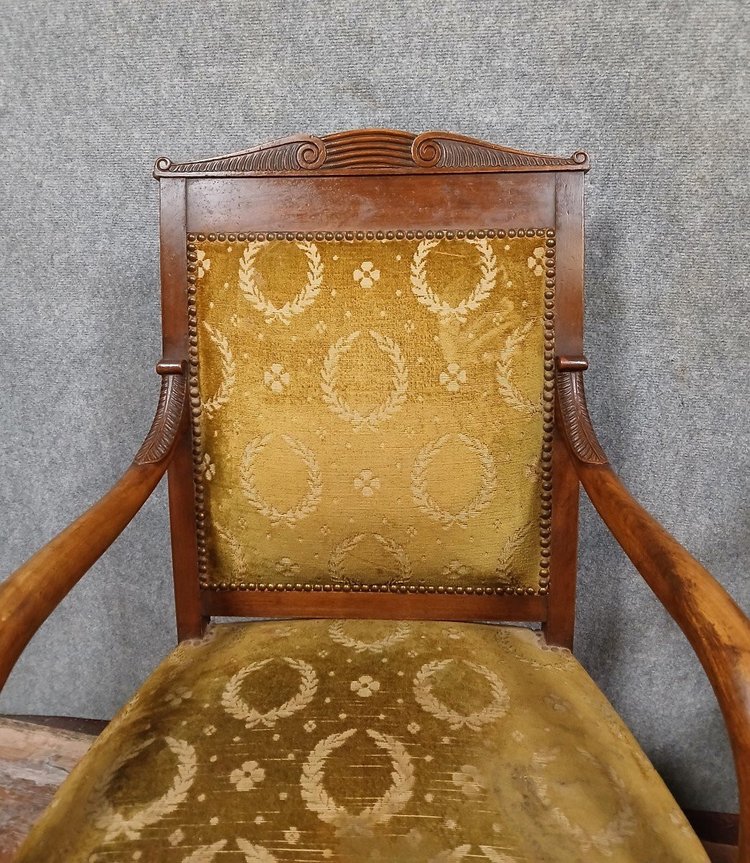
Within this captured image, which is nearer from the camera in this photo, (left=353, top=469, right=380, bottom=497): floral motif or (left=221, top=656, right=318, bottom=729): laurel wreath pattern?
(left=221, top=656, right=318, bottom=729): laurel wreath pattern

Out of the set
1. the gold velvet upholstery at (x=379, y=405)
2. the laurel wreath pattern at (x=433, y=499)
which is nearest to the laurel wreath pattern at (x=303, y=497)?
the gold velvet upholstery at (x=379, y=405)

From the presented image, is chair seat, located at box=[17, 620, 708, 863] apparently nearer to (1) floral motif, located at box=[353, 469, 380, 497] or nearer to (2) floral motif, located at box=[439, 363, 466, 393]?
(1) floral motif, located at box=[353, 469, 380, 497]

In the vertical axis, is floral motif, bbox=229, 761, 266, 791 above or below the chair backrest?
below

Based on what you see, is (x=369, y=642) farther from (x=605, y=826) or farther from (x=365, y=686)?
(x=605, y=826)

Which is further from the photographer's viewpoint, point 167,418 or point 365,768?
point 167,418

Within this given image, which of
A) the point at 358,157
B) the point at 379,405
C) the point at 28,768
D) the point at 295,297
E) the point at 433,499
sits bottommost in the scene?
the point at 28,768

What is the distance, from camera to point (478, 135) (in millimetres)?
922

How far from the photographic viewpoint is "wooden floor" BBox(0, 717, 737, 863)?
0.92m

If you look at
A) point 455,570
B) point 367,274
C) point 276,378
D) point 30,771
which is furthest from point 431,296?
point 30,771

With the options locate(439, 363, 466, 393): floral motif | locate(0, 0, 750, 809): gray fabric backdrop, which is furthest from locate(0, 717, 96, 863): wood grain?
locate(439, 363, 466, 393): floral motif

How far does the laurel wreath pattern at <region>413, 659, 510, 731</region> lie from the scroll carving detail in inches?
13.8

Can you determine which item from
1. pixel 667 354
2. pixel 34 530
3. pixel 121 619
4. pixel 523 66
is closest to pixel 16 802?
pixel 121 619

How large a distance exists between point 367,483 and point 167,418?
0.75ft

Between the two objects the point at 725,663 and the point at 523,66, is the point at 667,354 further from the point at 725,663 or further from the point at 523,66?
the point at 725,663
